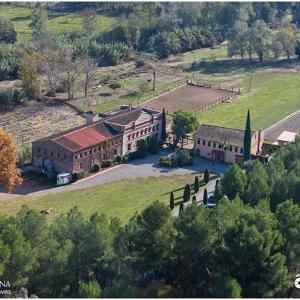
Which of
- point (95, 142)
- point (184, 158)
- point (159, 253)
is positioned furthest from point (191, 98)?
point (159, 253)

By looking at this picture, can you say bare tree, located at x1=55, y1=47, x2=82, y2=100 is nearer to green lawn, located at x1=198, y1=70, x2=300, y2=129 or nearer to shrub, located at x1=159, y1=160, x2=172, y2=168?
green lawn, located at x1=198, y1=70, x2=300, y2=129

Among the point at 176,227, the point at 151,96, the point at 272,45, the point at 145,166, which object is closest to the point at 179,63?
the point at 272,45

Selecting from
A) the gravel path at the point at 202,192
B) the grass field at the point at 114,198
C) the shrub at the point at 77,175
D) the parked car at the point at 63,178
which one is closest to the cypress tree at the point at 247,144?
the gravel path at the point at 202,192

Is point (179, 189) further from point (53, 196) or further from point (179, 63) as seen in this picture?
point (179, 63)

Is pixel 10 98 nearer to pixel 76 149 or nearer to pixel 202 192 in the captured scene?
pixel 76 149

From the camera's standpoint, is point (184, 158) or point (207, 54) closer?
point (184, 158)

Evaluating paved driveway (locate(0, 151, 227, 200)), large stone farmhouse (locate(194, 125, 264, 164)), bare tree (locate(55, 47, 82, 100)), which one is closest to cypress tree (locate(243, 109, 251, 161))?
large stone farmhouse (locate(194, 125, 264, 164))
